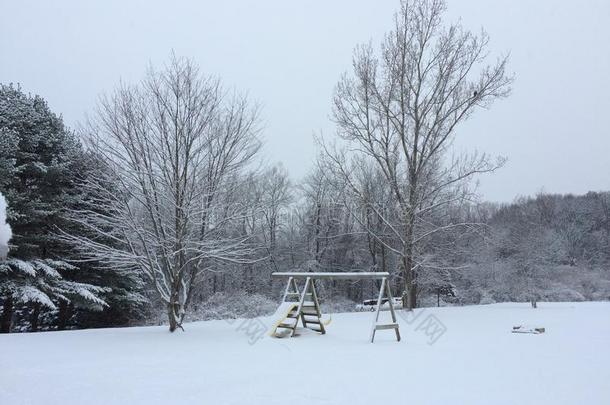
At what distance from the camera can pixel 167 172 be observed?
10047mm

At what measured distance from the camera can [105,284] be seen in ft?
52.7

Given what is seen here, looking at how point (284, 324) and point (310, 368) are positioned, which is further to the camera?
point (284, 324)

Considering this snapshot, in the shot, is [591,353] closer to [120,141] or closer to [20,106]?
[120,141]

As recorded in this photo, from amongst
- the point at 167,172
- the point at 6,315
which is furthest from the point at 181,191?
the point at 6,315

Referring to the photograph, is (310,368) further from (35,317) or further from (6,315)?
(35,317)

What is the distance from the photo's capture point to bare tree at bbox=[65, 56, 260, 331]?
31.8 feet

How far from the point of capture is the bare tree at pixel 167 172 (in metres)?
9.69

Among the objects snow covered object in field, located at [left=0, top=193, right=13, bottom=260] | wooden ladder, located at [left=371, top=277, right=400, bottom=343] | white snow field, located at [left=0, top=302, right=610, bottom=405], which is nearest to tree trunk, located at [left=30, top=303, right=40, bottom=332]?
white snow field, located at [left=0, top=302, right=610, bottom=405]

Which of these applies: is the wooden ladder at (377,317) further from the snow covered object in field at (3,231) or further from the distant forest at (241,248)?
the snow covered object in field at (3,231)

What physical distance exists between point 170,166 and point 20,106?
27.2 feet

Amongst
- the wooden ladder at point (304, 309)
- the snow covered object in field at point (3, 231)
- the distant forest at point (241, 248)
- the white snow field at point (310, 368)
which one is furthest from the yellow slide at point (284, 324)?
the snow covered object in field at point (3, 231)


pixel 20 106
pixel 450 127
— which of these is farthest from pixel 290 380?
pixel 20 106

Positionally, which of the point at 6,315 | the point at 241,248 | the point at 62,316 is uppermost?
the point at 241,248

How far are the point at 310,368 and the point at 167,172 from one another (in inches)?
244
